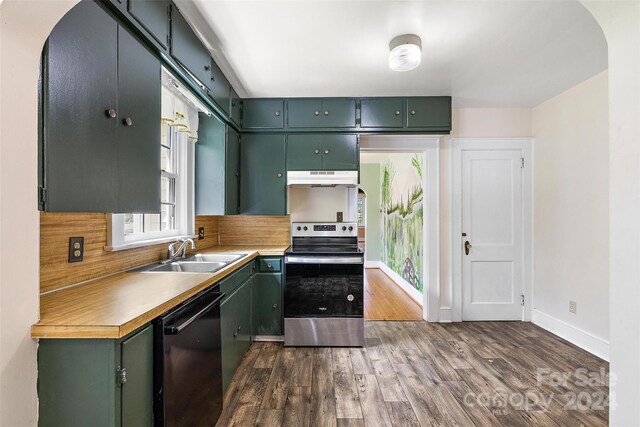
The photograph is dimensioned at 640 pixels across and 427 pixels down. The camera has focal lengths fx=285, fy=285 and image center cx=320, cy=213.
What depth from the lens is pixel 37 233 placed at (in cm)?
97

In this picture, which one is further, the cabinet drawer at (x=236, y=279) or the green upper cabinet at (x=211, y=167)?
the green upper cabinet at (x=211, y=167)

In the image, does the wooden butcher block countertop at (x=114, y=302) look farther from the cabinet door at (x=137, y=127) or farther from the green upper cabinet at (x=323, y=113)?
the green upper cabinet at (x=323, y=113)

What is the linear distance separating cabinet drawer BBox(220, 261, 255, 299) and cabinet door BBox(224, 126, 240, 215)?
613 mm

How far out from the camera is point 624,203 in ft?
2.97

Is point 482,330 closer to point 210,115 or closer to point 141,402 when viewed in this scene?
point 141,402

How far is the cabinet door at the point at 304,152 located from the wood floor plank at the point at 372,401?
2.00 meters

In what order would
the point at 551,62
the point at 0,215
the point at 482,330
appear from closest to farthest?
1. the point at 0,215
2. the point at 551,62
3. the point at 482,330

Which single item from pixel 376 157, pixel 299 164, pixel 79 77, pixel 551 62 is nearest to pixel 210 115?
pixel 299 164

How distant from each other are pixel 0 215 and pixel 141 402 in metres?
0.80

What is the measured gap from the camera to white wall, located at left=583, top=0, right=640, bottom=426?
87 centimetres

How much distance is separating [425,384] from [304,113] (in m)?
2.68

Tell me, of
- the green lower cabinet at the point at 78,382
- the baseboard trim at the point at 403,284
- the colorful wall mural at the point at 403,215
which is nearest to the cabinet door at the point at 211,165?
the green lower cabinet at the point at 78,382

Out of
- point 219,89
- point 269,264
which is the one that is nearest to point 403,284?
point 269,264

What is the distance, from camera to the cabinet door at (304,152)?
10.0 feet
